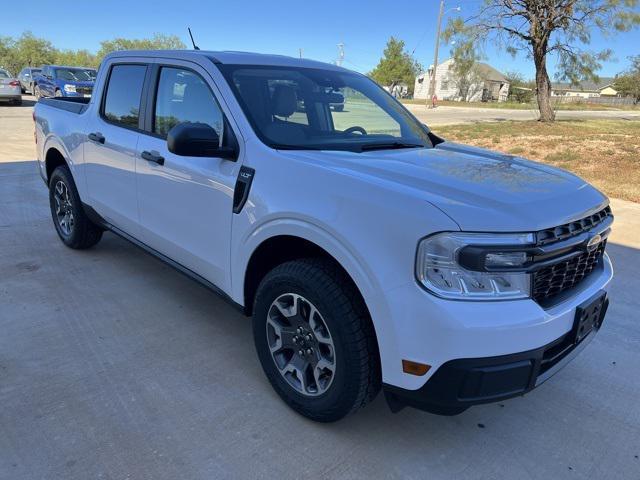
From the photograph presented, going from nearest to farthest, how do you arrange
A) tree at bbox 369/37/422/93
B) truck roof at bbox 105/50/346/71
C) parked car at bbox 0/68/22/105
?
truck roof at bbox 105/50/346/71 < parked car at bbox 0/68/22/105 < tree at bbox 369/37/422/93

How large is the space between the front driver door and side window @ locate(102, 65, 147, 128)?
0.88 ft

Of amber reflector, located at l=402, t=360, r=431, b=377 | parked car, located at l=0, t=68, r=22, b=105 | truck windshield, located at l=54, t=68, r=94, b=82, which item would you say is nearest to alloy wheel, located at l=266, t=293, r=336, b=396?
amber reflector, located at l=402, t=360, r=431, b=377

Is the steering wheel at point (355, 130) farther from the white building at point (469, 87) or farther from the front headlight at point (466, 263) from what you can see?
the white building at point (469, 87)

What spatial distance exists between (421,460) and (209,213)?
175 centimetres

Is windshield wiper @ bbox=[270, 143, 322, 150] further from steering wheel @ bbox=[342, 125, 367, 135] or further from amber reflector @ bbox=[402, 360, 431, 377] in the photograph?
amber reflector @ bbox=[402, 360, 431, 377]

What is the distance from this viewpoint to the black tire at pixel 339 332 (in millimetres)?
2279

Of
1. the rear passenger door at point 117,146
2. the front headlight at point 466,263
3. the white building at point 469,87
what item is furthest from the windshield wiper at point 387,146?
the white building at point 469,87

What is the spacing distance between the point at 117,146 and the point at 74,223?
1.35m

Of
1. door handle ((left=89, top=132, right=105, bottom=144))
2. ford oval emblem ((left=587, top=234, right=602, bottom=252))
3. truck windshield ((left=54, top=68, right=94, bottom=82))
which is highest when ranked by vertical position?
truck windshield ((left=54, top=68, right=94, bottom=82))

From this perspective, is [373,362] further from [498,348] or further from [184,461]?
[184,461]

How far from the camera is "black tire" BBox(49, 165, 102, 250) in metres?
4.75

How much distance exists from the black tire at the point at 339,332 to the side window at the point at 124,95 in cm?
202

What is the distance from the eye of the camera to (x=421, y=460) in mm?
2459

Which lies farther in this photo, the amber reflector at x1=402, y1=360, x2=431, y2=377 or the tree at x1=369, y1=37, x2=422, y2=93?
the tree at x1=369, y1=37, x2=422, y2=93
